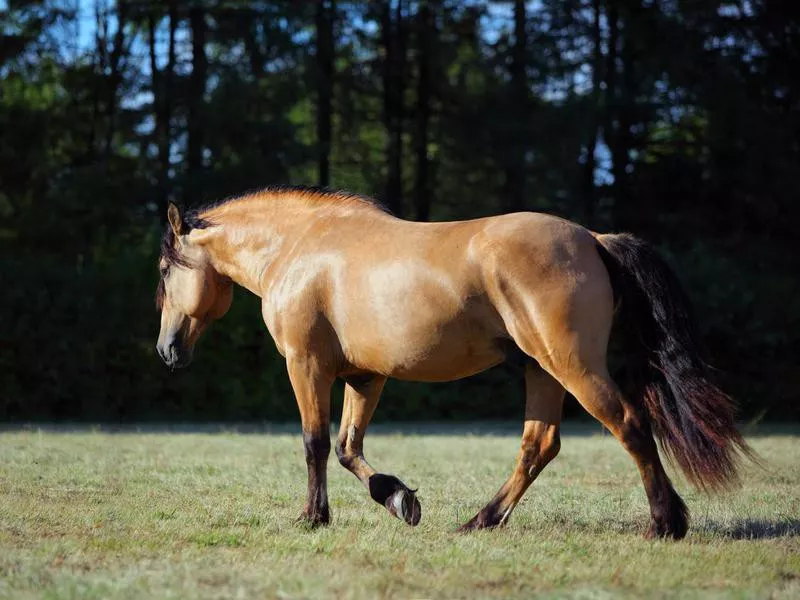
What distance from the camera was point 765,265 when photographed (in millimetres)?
21547

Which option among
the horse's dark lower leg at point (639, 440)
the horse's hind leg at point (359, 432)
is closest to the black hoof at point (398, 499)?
the horse's hind leg at point (359, 432)

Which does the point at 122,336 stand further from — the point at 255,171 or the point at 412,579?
the point at 412,579

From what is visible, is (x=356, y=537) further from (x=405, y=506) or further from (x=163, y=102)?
(x=163, y=102)

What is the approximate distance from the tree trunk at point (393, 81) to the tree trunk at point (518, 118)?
9.70 ft

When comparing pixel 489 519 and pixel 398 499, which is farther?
pixel 489 519

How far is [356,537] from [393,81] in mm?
20139

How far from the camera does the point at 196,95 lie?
22531 mm

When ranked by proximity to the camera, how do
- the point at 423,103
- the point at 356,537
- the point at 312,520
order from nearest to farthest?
the point at 356,537
the point at 312,520
the point at 423,103

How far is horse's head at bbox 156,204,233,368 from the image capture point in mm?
7855

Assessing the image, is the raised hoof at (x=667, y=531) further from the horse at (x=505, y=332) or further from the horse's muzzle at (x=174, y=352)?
the horse's muzzle at (x=174, y=352)

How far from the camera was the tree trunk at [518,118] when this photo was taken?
874 inches

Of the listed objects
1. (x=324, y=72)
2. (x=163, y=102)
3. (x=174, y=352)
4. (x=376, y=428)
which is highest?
(x=324, y=72)

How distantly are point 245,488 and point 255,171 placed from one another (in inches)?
554

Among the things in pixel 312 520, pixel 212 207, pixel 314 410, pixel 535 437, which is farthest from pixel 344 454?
pixel 212 207
